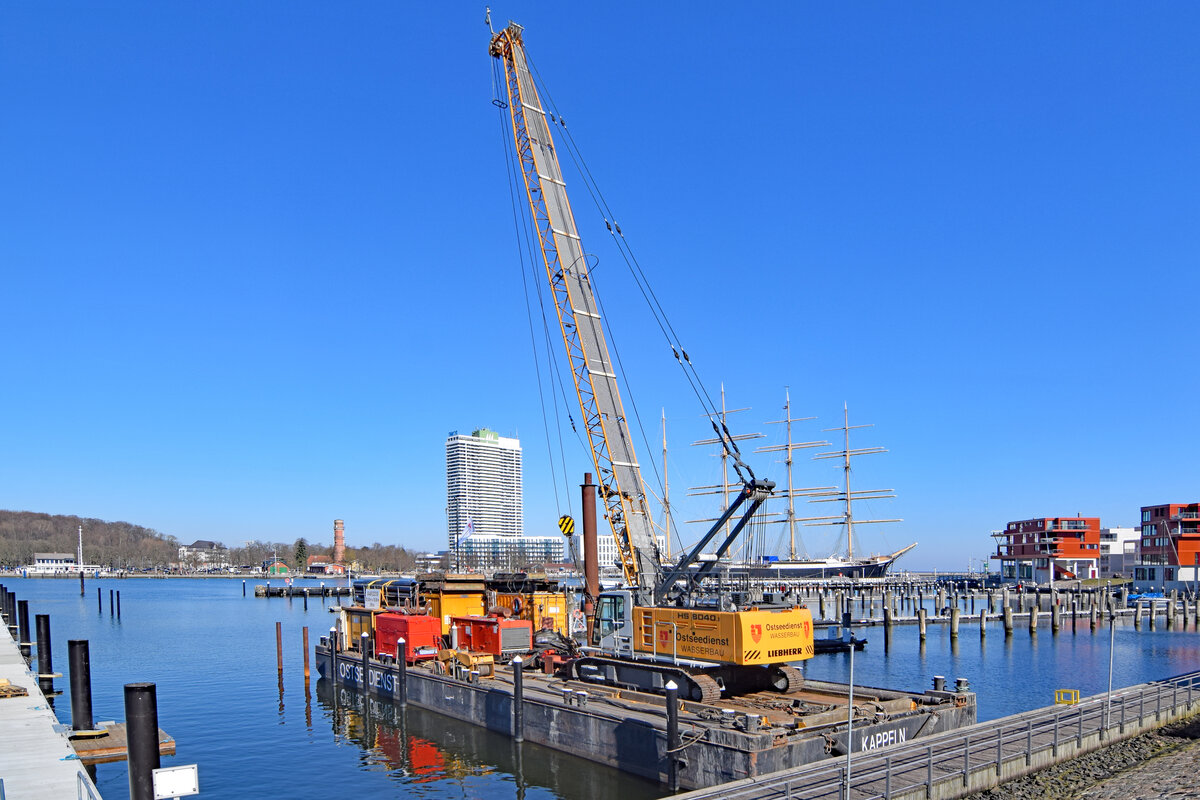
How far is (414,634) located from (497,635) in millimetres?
3924

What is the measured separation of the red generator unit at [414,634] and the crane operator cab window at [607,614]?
7.57 meters

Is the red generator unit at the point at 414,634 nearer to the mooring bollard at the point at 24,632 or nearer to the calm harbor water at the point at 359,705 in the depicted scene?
the calm harbor water at the point at 359,705

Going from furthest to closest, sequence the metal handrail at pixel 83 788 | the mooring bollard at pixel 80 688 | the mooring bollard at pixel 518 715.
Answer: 1. the mooring bollard at pixel 518 715
2. the mooring bollard at pixel 80 688
3. the metal handrail at pixel 83 788

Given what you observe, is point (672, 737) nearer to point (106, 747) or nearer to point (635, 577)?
point (106, 747)

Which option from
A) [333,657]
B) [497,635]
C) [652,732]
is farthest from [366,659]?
[652,732]

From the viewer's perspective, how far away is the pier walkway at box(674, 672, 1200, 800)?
16.8 m

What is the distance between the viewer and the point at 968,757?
747 inches

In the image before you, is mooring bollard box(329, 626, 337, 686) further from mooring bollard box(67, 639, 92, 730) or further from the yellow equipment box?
the yellow equipment box

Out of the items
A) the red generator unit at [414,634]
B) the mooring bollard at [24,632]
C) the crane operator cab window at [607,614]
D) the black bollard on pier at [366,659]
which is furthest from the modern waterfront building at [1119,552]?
the mooring bollard at [24,632]

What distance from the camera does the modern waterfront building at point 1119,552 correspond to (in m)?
142

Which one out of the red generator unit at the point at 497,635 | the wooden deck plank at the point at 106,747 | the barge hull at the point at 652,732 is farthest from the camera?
the red generator unit at the point at 497,635

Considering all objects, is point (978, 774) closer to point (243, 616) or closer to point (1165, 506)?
point (243, 616)

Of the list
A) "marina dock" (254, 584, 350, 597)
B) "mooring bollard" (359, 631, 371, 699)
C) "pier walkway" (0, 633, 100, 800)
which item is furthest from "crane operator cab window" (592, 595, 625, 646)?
"marina dock" (254, 584, 350, 597)

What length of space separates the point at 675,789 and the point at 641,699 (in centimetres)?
525
